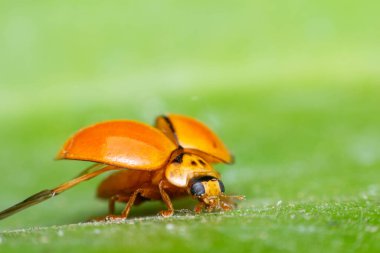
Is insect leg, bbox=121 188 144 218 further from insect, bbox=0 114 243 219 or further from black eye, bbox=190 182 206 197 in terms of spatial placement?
black eye, bbox=190 182 206 197

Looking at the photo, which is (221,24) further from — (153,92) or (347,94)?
(347,94)

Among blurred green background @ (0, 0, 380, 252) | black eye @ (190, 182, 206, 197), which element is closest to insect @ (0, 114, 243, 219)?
black eye @ (190, 182, 206, 197)

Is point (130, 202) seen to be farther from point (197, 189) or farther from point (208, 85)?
point (208, 85)

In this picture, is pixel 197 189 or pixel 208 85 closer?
pixel 197 189

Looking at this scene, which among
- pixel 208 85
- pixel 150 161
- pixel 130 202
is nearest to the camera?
pixel 150 161

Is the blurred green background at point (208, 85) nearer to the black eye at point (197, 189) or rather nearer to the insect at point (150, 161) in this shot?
the insect at point (150, 161)

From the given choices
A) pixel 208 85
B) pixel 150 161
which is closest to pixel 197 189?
pixel 150 161

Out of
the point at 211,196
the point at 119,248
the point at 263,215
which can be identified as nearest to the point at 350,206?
the point at 263,215
